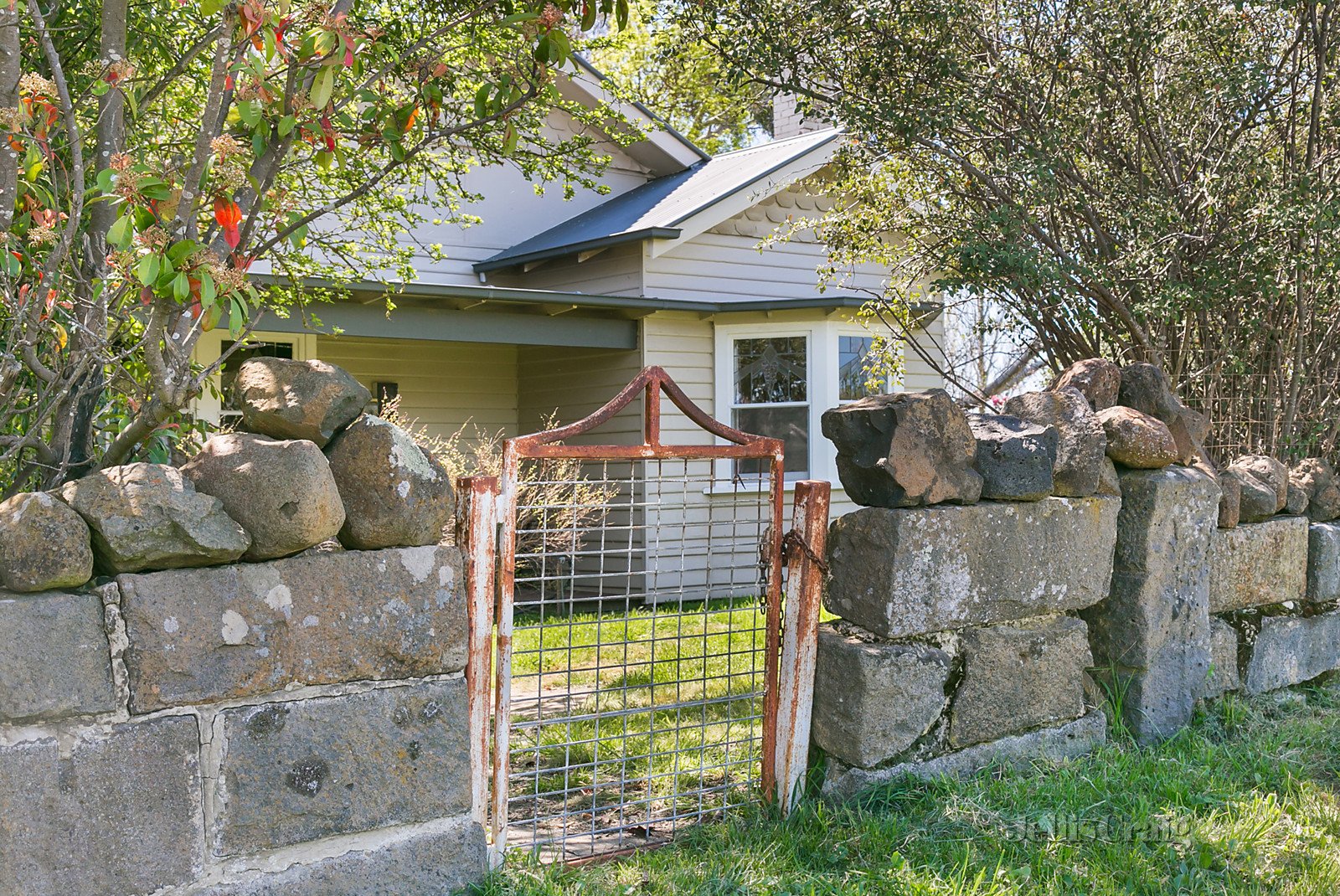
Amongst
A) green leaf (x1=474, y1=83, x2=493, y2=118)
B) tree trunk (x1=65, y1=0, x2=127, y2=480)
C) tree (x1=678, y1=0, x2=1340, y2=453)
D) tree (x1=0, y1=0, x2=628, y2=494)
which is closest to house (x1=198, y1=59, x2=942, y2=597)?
tree (x1=678, y1=0, x2=1340, y2=453)

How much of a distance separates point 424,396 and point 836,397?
3.81 m

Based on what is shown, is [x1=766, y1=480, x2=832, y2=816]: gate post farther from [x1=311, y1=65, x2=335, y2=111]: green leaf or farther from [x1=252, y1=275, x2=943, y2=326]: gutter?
[x1=252, y1=275, x2=943, y2=326]: gutter

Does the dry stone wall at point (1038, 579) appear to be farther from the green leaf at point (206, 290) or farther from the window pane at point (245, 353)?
the window pane at point (245, 353)

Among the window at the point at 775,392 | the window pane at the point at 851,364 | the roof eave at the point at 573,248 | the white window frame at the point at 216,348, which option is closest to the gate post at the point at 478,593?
the white window frame at the point at 216,348

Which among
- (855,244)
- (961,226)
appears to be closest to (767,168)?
(855,244)

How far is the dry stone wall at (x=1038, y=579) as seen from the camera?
3500 mm

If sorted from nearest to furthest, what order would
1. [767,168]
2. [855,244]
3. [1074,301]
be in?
[1074,301], [855,244], [767,168]

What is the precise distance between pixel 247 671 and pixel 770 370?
774cm

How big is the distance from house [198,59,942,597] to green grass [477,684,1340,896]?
5.19 meters

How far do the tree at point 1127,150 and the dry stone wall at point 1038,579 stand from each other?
71 cm

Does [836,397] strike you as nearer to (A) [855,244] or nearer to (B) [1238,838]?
(A) [855,244]

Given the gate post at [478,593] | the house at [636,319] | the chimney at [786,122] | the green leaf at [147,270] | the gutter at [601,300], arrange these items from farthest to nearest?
the chimney at [786,122] → the house at [636,319] → the gutter at [601,300] → the gate post at [478,593] → the green leaf at [147,270]

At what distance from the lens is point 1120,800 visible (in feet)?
11.5

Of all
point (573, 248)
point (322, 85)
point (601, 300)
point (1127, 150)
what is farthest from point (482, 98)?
point (573, 248)
